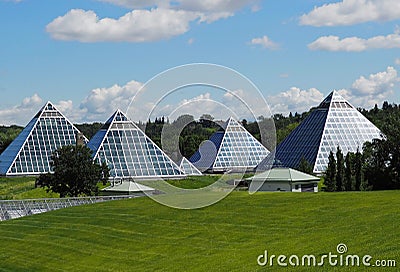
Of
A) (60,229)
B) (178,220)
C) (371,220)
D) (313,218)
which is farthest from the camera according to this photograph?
(60,229)

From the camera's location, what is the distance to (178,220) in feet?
70.5

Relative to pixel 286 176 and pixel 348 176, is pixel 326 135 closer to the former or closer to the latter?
pixel 348 176

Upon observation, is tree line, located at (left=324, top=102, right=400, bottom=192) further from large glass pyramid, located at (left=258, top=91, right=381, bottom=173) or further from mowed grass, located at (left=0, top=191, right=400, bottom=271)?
large glass pyramid, located at (left=258, top=91, right=381, bottom=173)

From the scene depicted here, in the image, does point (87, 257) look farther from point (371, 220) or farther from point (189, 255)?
point (371, 220)

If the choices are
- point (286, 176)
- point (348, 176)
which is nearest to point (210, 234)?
point (286, 176)

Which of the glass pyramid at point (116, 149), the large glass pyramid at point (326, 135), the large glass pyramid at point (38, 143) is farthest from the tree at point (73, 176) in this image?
the large glass pyramid at point (326, 135)

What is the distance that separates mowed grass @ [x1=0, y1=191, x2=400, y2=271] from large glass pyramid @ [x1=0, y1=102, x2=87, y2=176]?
107 feet

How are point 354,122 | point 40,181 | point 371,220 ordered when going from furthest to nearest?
point 354,122 → point 40,181 → point 371,220

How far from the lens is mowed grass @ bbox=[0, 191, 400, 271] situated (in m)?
15.0

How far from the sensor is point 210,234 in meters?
18.9

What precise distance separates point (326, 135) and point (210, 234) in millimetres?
41150

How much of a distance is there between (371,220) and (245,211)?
19.1 feet

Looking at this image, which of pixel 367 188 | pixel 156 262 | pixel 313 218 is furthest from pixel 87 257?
pixel 367 188

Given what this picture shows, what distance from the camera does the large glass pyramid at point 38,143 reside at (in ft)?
191
